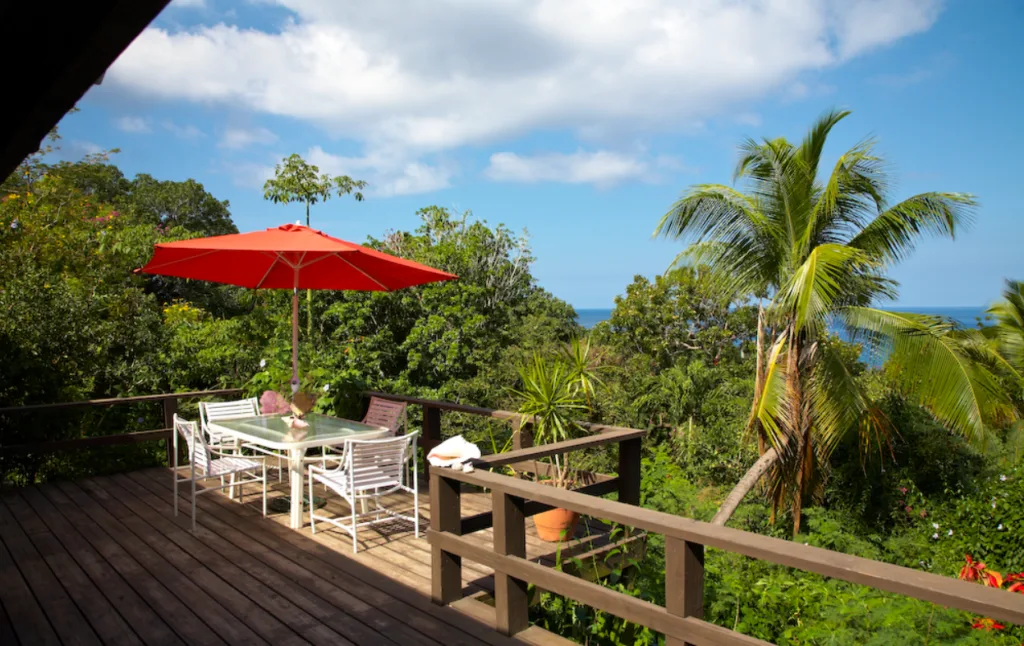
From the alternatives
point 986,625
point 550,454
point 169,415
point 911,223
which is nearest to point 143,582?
point 550,454

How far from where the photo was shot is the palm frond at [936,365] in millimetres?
7570

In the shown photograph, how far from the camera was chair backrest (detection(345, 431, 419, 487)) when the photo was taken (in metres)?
4.10

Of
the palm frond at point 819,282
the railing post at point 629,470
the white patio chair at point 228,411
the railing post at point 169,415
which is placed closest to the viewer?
the railing post at point 629,470

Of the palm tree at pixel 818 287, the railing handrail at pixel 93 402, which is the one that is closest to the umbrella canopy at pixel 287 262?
the railing handrail at pixel 93 402

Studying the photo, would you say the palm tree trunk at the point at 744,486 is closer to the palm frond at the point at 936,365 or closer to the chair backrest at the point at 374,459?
the palm frond at the point at 936,365

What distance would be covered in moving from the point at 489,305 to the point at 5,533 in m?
8.65

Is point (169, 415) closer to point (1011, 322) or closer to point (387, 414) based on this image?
point (387, 414)

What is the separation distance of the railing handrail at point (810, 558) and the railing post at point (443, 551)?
1.48 ft

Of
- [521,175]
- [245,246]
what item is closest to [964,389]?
[245,246]

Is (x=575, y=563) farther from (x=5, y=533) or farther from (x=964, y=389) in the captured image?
(x=964, y=389)

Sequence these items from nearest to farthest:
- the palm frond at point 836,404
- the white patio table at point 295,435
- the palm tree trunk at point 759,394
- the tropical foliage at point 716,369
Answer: the white patio table at point 295,435, the tropical foliage at point 716,369, the palm frond at point 836,404, the palm tree trunk at point 759,394

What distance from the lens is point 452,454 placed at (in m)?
3.30

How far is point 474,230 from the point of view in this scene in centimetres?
1321

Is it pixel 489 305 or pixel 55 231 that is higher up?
pixel 55 231
